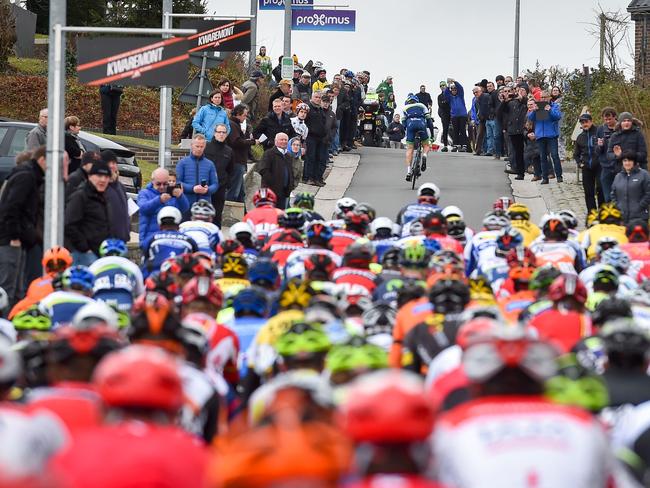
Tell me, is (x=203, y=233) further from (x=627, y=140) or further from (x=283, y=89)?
(x=283, y=89)

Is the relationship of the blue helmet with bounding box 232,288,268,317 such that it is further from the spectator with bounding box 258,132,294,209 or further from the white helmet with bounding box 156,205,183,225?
the spectator with bounding box 258,132,294,209

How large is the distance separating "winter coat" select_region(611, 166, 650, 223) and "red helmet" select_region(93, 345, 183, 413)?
1728cm

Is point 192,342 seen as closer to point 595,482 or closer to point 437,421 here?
point 437,421

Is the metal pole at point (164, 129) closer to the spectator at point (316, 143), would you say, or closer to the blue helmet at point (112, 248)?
the spectator at point (316, 143)

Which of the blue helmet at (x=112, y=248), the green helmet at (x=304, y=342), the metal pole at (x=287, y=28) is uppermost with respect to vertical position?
the metal pole at (x=287, y=28)

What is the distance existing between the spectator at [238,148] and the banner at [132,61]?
8.52 m

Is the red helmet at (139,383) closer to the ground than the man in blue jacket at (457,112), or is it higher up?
closer to the ground

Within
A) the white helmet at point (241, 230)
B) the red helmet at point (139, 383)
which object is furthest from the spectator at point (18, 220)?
the red helmet at point (139, 383)

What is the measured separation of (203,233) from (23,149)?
790 centimetres

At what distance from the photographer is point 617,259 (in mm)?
14664

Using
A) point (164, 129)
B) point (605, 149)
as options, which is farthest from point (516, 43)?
point (164, 129)

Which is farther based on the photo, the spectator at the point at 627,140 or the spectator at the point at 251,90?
the spectator at the point at 251,90

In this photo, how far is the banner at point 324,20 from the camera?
33.5 metres

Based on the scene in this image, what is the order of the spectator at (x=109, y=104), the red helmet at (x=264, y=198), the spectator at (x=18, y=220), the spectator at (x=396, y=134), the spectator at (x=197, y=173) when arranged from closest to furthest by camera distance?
the spectator at (x=18, y=220)
the red helmet at (x=264, y=198)
the spectator at (x=197, y=173)
the spectator at (x=109, y=104)
the spectator at (x=396, y=134)
